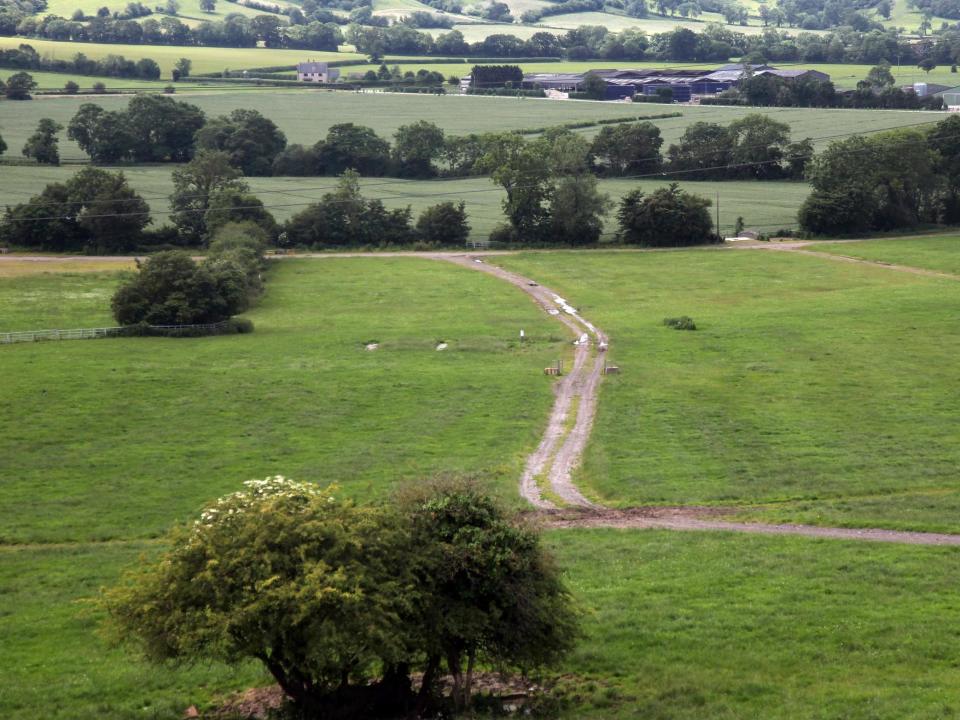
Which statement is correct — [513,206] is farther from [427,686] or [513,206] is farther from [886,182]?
[427,686]

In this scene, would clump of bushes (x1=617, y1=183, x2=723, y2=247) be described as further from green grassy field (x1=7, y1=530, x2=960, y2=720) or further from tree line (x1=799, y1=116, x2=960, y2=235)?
green grassy field (x1=7, y1=530, x2=960, y2=720)

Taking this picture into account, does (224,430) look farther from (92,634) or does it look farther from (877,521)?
(877,521)

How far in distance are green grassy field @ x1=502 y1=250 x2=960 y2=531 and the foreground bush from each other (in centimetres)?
1608

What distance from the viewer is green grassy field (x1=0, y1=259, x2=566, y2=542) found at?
141ft

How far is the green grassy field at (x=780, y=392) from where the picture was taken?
4206 cm

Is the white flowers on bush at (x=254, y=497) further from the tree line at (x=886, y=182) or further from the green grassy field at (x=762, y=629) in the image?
the tree line at (x=886, y=182)

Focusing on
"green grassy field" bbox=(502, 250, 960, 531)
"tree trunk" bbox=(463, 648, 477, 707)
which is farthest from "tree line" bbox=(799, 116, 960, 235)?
"tree trunk" bbox=(463, 648, 477, 707)

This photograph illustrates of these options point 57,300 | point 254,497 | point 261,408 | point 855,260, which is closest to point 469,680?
point 254,497

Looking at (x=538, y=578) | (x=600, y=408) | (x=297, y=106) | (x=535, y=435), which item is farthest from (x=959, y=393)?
(x=297, y=106)

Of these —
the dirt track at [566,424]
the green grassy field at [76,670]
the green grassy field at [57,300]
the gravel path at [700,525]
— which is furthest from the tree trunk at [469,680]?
the green grassy field at [57,300]

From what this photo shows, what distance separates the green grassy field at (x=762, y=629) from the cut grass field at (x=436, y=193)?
252 ft

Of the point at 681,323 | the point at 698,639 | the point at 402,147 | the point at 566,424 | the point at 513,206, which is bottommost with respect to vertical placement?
the point at 698,639

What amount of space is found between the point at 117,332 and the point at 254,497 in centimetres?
4655

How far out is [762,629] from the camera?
28906 mm
